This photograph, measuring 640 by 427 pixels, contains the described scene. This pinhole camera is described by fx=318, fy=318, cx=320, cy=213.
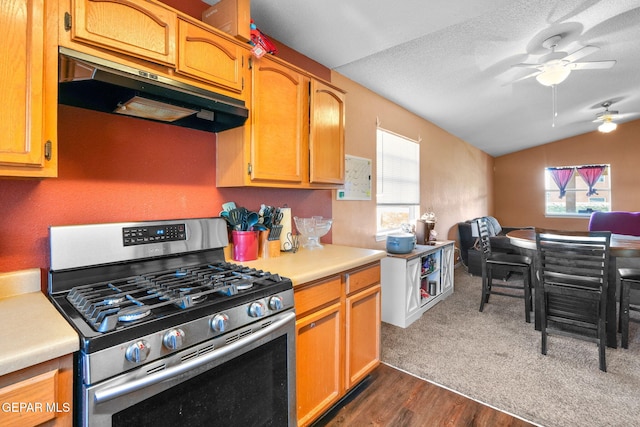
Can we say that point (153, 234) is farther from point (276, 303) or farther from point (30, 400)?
point (30, 400)

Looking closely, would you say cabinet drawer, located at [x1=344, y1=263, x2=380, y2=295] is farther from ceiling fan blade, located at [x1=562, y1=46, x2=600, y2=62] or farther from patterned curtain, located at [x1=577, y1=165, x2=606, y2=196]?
patterned curtain, located at [x1=577, y1=165, x2=606, y2=196]

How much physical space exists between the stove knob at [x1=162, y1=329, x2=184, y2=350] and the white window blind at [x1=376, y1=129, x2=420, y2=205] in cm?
285

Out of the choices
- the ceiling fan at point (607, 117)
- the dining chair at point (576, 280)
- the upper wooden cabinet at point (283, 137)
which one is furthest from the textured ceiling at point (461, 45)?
the dining chair at point (576, 280)

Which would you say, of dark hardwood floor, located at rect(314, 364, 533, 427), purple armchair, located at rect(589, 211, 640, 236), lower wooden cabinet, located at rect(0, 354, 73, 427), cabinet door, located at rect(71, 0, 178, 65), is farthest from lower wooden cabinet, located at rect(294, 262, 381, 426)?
purple armchair, located at rect(589, 211, 640, 236)

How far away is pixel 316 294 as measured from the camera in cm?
164

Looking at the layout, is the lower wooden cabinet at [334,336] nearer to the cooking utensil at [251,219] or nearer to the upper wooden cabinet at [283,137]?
the cooking utensil at [251,219]

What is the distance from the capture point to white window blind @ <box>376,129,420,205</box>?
364cm

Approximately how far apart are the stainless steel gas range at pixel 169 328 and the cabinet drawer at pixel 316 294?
0.41 feet

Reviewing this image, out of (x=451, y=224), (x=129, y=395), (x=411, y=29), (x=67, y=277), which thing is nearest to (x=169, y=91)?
(x=67, y=277)

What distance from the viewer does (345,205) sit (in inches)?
118

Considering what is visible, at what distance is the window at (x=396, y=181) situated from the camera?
3.65 meters

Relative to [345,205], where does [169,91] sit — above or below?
above

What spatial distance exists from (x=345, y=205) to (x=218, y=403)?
2.10 meters

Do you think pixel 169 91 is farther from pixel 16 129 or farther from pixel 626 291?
pixel 626 291
